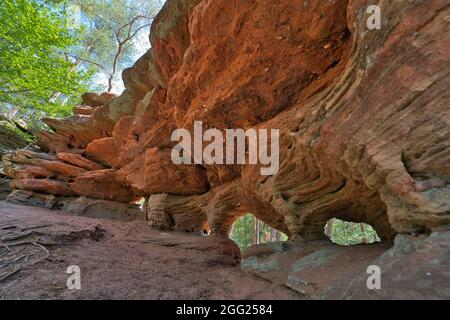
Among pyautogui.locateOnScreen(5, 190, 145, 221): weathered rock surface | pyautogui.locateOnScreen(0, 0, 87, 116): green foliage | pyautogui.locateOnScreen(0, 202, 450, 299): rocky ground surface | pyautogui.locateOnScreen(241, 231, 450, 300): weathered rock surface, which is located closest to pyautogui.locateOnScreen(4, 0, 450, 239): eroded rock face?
pyautogui.locateOnScreen(241, 231, 450, 300): weathered rock surface

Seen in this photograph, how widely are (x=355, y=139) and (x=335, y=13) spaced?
1.97 metres

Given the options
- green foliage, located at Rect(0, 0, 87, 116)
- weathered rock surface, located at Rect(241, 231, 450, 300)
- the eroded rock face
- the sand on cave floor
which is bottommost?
the sand on cave floor

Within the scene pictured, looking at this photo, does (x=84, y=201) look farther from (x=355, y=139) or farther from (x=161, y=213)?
(x=355, y=139)

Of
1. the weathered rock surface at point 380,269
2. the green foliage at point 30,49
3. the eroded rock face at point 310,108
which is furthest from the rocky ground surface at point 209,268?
the green foliage at point 30,49

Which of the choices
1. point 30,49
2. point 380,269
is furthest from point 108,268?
point 30,49

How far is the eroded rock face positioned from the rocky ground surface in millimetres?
632

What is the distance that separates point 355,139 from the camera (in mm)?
3322

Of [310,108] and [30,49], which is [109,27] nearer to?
[30,49]

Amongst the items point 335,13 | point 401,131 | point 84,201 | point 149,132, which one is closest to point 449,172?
point 401,131

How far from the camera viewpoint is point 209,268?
565 centimetres

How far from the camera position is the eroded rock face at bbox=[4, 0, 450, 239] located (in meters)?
2.61

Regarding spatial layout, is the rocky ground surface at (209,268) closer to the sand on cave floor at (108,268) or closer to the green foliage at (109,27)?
the sand on cave floor at (108,268)

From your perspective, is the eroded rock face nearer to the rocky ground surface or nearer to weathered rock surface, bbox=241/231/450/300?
weathered rock surface, bbox=241/231/450/300

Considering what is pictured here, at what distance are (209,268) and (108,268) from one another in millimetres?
2178
